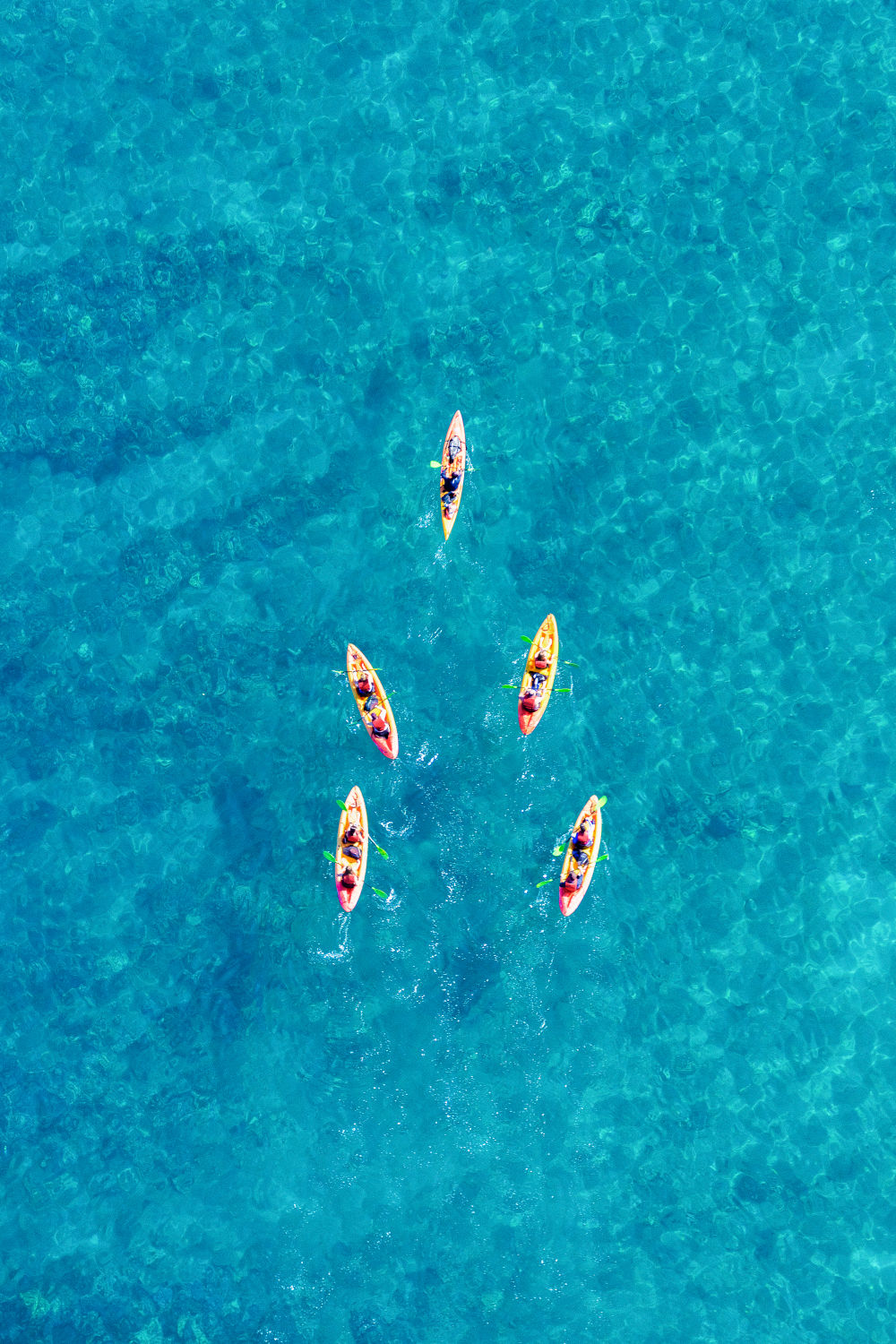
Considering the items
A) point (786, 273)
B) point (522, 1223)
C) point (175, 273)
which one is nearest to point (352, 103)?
point (175, 273)

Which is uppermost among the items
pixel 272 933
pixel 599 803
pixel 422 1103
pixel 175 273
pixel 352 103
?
pixel 352 103

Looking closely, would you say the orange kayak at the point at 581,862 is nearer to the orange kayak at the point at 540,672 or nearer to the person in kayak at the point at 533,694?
the orange kayak at the point at 540,672

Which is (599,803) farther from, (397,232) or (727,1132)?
(397,232)

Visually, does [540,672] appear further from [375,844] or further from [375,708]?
[375,844]

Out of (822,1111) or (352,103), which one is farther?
(352,103)

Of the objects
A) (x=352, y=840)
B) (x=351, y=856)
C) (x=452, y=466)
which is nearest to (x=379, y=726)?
(x=352, y=840)

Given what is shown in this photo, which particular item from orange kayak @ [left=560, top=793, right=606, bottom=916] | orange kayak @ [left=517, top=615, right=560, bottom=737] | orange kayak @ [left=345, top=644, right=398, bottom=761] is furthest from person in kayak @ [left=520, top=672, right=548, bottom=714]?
orange kayak @ [left=345, top=644, right=398, bottom=761]
